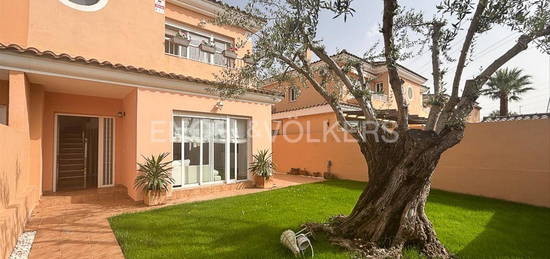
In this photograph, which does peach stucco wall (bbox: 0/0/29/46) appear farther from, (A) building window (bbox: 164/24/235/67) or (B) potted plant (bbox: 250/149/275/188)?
(B) potted plant (bbox: 250/149/275/188)

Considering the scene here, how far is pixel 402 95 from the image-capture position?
18.7ft

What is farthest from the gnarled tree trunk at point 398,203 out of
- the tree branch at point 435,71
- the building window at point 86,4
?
the building window at point 86,4

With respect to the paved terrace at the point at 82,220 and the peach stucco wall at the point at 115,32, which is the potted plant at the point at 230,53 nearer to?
the peach stucco wall at the point at 115,32

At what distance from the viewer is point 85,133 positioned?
12.3m

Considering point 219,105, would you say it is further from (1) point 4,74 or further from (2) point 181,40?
(1) point 4,74

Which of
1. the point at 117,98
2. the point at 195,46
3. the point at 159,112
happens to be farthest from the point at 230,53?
the point at 117,98

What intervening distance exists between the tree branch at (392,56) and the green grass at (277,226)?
2.90 m

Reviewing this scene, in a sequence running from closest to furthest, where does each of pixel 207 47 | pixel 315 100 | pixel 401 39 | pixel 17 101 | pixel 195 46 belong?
1. pixel 401 39
2. pixel 17 101
3. pixel 207 47
4. pixel 195 46
5. pixel 315 100

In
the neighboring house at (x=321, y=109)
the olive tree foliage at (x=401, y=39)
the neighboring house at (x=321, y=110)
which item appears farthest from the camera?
the neighboring house at (x=321, y=109)

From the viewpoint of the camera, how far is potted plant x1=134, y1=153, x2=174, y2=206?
9789 millimetres

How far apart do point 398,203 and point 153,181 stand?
8357 millimetres

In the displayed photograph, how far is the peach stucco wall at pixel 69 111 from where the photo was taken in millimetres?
10562

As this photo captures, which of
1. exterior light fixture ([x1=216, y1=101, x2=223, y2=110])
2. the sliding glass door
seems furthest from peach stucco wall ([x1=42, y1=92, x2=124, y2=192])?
exterior light fixture ([x1=216, y1=101, x2=223, y2=110])

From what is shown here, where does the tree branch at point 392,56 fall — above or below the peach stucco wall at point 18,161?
above
